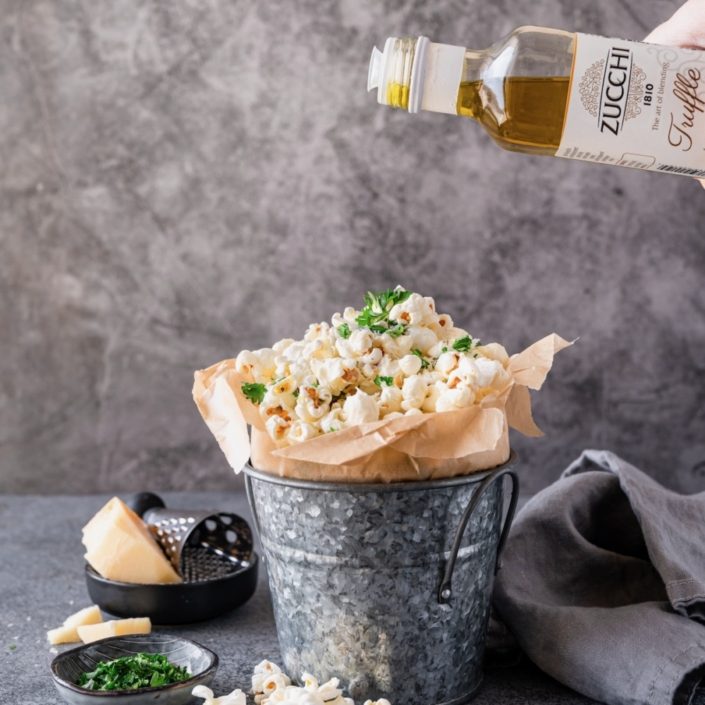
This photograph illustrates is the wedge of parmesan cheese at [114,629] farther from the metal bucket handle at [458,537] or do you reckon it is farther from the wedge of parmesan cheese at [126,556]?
the metal bucket handle at [458,537]

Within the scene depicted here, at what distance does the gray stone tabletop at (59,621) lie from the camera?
1.25 m

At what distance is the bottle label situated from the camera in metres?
1.07

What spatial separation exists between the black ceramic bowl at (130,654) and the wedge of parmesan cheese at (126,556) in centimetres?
19

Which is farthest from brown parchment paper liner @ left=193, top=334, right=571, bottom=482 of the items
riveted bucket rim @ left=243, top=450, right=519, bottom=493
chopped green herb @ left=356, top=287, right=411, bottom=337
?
chopped green herb @ left=356, top=287, right=411, bottom=337

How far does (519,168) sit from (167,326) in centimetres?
77

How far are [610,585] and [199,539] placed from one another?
0.58 metres

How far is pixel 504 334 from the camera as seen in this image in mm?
2125

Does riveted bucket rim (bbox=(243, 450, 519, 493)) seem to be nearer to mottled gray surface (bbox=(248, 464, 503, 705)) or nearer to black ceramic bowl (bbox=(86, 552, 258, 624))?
mottled gray surface (bbox=(248, 464, 503, 705))

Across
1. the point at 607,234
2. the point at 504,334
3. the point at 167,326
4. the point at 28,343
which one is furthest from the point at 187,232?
the point at 607,234

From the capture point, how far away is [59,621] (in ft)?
4.79

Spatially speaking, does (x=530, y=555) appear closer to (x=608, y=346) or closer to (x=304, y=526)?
(x=304, y=526)

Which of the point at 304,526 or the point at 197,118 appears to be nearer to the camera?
the point at 304,526

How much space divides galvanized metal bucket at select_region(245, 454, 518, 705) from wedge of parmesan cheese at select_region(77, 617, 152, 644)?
25 centimetres

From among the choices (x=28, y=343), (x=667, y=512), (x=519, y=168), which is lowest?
(x=667, y=512)
